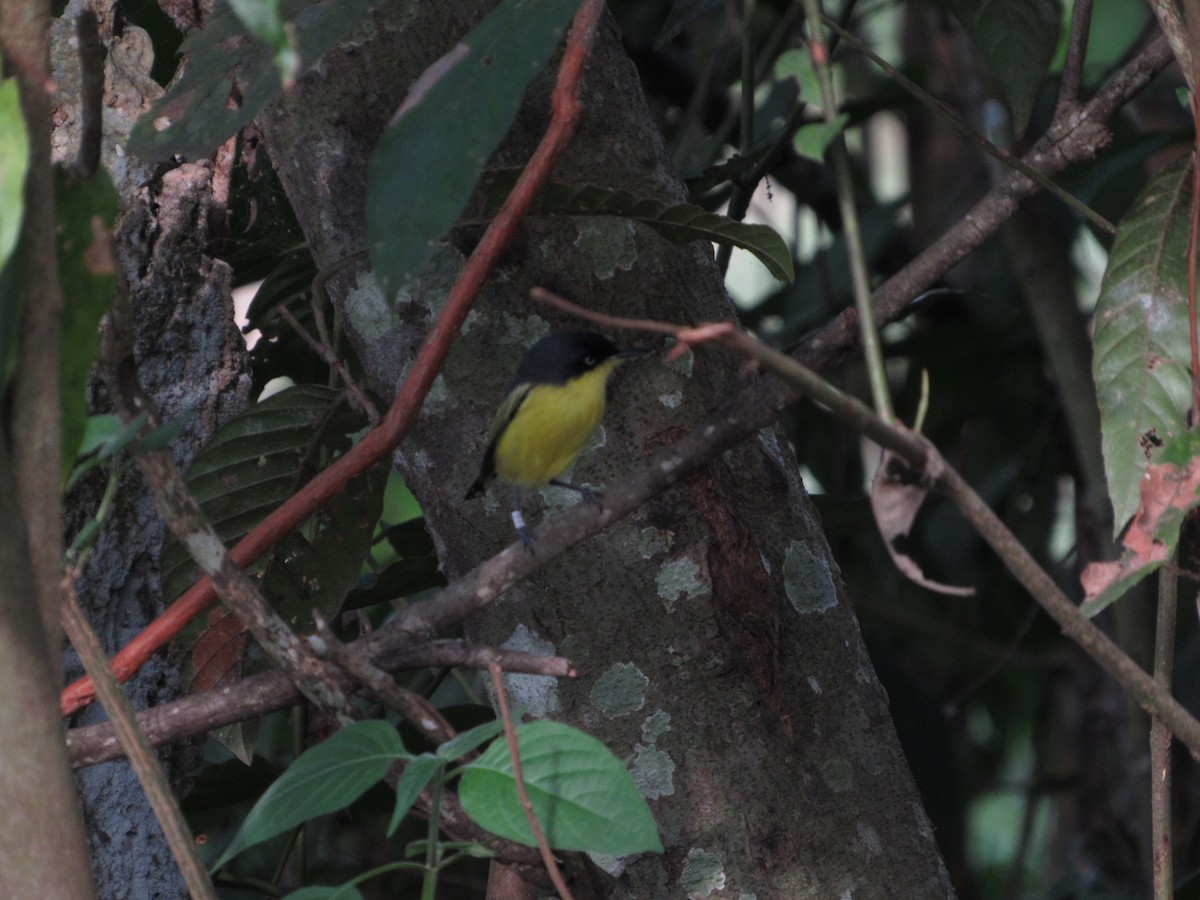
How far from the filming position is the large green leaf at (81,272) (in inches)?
36.6

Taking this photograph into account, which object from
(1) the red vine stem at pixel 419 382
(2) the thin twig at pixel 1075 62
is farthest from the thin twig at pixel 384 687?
(2) the thin twig at pixel 1075 62

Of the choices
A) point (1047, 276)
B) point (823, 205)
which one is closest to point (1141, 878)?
point (1047, 276)

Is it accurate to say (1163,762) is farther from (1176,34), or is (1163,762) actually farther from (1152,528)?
(1176,34)

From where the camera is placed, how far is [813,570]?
5.17 ft

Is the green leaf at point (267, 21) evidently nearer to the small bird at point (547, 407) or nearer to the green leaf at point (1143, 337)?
the small bird at point (547, 407)

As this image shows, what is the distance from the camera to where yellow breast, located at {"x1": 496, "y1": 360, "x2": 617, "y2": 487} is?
1621 mm

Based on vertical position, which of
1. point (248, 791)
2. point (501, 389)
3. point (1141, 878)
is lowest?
point (1141, 878)

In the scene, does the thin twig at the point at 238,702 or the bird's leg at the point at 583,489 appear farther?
the bird's leg at the point at 583,489

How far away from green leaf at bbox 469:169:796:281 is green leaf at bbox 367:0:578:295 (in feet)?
0.95

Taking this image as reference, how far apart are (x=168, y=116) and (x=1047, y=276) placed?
254 cm

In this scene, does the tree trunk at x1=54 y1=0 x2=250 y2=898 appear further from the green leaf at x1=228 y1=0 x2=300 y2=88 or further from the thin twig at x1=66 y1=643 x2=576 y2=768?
the green leaf at x1=228 y1=0 x2=300 y2=88

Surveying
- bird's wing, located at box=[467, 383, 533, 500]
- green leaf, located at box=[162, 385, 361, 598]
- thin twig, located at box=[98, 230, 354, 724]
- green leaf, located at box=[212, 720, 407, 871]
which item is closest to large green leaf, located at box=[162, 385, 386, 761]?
green leaf, located at box=[162, 385, 361, 598]

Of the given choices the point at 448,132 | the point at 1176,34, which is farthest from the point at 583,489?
the point at 1176,34

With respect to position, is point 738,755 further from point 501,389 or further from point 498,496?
point 501,389
